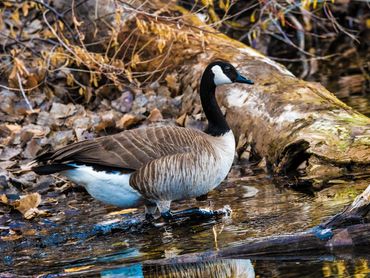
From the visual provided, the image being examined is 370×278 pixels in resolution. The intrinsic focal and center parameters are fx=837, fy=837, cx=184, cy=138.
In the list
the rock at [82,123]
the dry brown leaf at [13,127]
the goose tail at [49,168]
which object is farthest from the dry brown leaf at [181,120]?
the goose tail at [49,168]

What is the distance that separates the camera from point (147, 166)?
8.16 m

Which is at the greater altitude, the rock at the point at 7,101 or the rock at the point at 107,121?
the rock at the point at 7,101

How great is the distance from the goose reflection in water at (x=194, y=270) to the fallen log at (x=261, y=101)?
2991mm

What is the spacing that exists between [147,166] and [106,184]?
434 millimetres

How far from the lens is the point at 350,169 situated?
9195 mm

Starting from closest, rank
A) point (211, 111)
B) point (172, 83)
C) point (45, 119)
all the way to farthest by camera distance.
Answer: point (211, 111), point (45, 119), point (172, 83)

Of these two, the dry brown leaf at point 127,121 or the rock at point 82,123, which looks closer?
the dry brown leaf at point 127,121

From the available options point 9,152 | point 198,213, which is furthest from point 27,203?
point 9,152

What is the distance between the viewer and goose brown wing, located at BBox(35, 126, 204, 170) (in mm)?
7965

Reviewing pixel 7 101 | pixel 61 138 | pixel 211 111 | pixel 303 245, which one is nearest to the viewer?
pixel 303 245

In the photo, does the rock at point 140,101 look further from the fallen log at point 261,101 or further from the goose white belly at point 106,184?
the goose white belly at point 106,184

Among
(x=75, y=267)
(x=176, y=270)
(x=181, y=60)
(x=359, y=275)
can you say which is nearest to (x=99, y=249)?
(x=75, y=267)

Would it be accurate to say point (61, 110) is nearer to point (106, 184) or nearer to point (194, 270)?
point (106, 184)

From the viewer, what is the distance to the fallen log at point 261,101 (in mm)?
9266
